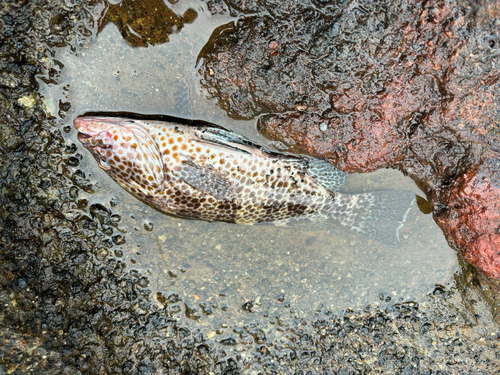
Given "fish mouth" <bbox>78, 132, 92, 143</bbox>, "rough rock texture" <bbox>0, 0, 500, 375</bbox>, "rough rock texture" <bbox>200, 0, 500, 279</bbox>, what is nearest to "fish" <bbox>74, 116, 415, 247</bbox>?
"fish mouth" <bbox>78, 132, 92, 143</bbox>

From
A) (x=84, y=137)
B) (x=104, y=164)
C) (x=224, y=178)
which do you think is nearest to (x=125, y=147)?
(x=104, y=164)

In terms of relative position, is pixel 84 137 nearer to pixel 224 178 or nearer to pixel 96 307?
pixel 224 178

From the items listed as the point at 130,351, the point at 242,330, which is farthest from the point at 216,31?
the point at 130,351

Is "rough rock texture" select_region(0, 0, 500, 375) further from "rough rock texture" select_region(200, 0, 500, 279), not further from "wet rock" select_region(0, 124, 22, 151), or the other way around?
"rough rock texture" select_region(200, 0, 500, 279)

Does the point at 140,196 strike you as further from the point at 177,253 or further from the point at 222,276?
the point at 222,276

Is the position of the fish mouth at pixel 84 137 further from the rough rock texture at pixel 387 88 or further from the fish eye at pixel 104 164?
the rough rock texture at pixel 387 88

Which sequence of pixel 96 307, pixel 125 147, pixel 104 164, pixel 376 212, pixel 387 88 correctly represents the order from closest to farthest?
pixel 387 88, pixel 125 147, pixel 104 164, pixel 96 307, pixel 376 212
